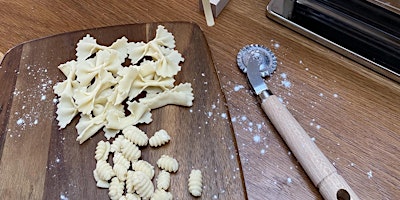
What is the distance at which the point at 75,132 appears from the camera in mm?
627

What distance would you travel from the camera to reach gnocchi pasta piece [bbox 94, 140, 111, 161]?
60 centimetres

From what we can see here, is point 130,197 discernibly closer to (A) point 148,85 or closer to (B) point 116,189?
(B) point 116,189

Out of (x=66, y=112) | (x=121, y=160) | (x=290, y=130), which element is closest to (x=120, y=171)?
(x=121, y=160)

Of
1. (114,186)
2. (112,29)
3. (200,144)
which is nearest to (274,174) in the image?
(200,144)

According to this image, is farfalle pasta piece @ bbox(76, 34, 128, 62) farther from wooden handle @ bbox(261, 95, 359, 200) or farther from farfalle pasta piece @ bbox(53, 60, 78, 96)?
wooden handle @ bbox(261, 95, 359, 200)

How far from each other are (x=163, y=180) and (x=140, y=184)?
0.10 feet

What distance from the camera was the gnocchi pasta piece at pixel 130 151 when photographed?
23.3 inches

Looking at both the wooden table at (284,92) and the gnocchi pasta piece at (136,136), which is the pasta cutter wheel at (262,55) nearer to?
the wooden table at (284,92)

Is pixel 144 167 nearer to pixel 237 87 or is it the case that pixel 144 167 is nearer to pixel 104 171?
pixel 104 171

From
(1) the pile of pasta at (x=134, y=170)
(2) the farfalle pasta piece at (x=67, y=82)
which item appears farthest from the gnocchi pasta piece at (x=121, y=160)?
(2) the farfalle pasta piece at (x=67, y=82)

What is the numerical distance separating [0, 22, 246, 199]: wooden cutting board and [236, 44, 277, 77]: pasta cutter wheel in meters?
0.05

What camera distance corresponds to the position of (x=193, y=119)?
632 millimetres

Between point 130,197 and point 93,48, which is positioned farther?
point 93,48

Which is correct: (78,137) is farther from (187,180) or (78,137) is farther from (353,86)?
(353,86)
